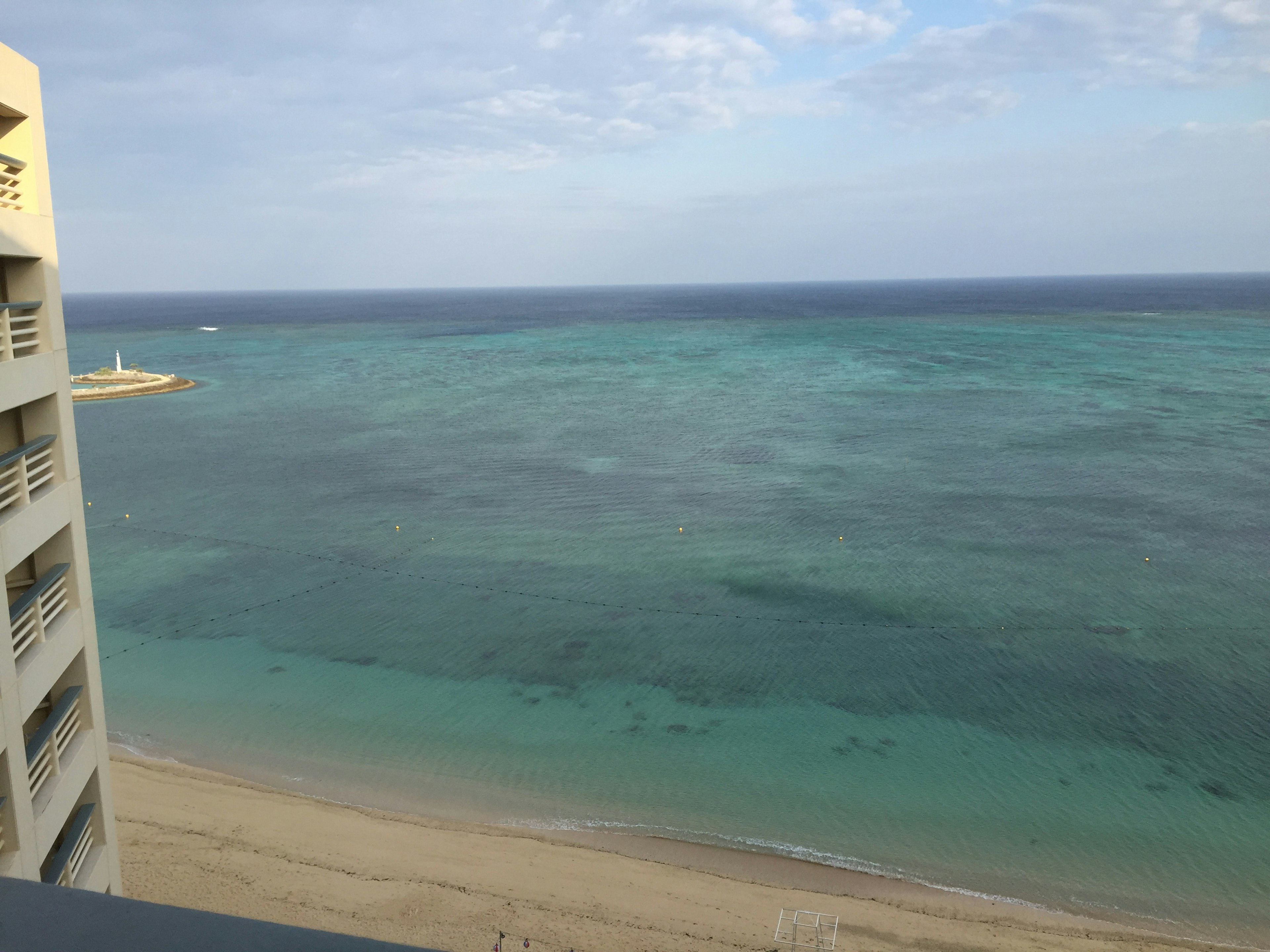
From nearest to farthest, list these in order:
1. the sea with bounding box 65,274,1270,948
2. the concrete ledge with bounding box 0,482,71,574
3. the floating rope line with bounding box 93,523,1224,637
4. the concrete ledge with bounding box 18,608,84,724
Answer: the concrete ledge with bounding box 0,482,71,574, the concrete ledge with bounding box 18,608,84,724, the sea with bounding box 65,274,1270,948, the floating rope line with bounding box 93,523,1224,637

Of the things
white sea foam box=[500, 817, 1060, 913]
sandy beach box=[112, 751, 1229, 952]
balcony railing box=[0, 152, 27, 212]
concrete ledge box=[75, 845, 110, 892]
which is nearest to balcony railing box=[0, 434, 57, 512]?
balcony railing box=[0, 152, 27, 212]

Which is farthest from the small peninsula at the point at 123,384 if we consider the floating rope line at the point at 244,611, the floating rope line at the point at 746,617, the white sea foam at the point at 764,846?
the white sea foam at the point at 764,846

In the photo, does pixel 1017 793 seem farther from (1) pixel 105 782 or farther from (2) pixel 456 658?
(1) pixel 105 782

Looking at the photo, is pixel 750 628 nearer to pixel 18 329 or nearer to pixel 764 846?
pixel 764 846

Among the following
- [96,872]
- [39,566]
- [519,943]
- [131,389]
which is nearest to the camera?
[39,566]

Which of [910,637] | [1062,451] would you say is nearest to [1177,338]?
[1062,451]

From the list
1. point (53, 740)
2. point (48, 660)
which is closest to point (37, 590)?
point (48, 660)

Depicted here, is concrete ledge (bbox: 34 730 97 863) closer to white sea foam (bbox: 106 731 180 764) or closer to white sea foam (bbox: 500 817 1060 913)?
white sea foam (bbox: 500 817 1060 913)
